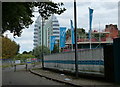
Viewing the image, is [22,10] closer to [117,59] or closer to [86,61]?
[117,59]

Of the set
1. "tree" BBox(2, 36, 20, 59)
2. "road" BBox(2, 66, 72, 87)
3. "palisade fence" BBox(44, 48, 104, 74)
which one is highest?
"tree" BBox(2, 36, 20, 59)

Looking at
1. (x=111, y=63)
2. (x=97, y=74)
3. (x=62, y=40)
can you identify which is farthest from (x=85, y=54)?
(x=62, y=40)

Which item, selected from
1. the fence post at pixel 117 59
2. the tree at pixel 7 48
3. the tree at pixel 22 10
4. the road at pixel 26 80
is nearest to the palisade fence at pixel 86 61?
the fence post at pixel 117 59

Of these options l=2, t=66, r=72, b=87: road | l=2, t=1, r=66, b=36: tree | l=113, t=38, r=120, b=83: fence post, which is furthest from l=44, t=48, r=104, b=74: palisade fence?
l=2, t=1, r=66, b=36: tree

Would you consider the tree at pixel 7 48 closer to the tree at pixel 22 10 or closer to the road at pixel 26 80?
the road at pixel 26 80

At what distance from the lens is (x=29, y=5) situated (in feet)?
59.0

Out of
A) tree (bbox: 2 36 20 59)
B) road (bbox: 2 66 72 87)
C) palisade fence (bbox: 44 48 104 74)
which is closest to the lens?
road (bbox: 2 66 72 87)

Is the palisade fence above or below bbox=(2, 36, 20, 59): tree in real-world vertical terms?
below

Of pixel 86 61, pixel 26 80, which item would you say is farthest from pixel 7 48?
pixel 86 61

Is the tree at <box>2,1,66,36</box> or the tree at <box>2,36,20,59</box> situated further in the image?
the tree at <box>2,36,20,59</box>

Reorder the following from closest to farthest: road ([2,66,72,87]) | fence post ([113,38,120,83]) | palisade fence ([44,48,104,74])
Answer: fence post ([113,38,120,83]) → road ([2,66,72,87]) → palisade fence ([44,48,104,74])

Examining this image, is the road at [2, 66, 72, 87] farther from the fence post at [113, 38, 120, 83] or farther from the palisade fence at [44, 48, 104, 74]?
the fence post at [113, 38, 120, 83]

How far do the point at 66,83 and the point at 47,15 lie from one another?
516cm

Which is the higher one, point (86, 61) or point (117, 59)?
point (117, 59)
